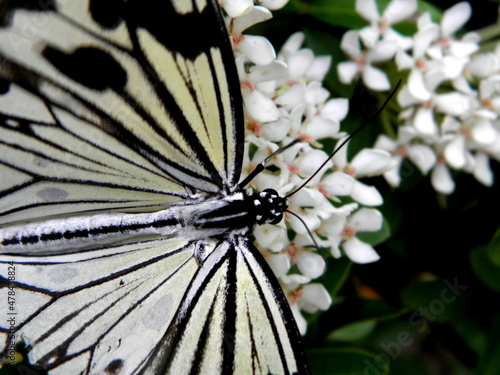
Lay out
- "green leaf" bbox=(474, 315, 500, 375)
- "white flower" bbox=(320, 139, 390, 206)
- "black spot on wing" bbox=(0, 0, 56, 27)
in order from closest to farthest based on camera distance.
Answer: "black spot on wing" bbox=(0, 0, 56, 27), "white flower" bbox=(320, 139, 390, 206), "green leaf" bbox=(474, 315, 500, 375)

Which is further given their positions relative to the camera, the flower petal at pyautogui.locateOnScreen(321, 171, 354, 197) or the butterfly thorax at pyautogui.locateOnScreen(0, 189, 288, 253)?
the flower petal at pyautogui.locateOnScreen(321, 171, 354, 197)

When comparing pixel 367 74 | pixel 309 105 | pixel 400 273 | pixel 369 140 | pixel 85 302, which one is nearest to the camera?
pixel 85 302

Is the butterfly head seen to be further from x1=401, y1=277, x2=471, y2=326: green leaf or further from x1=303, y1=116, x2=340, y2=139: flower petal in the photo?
x1=401, y1=277, x2=471, y2=326: green leaf

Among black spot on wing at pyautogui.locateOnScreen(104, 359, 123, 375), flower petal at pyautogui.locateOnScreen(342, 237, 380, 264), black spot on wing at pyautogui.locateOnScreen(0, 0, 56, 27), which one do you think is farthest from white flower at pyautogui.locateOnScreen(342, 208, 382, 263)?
black spot on wing at pyautogui.locateOnScreen(0, 0, 56, 27)

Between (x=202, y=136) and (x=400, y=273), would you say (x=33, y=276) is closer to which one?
(x=202, y=136)

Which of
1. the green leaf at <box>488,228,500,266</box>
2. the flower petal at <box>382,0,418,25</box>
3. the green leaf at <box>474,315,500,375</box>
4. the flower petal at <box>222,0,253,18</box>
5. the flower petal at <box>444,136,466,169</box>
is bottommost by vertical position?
the green leaf at <box>474,315,500,375</box>

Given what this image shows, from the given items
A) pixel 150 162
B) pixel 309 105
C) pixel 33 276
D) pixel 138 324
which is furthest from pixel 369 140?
pixel 33 276
